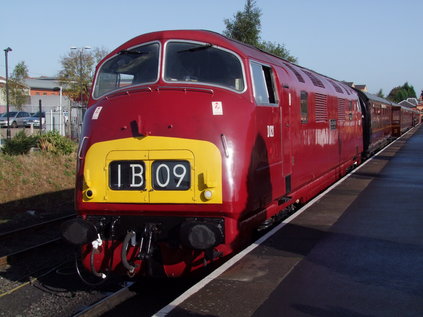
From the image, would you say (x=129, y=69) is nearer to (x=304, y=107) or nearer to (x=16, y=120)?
(x=304, y=107)

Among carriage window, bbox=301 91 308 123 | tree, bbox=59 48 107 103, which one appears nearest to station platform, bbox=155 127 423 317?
carriage window, bbox=301 91 308 123

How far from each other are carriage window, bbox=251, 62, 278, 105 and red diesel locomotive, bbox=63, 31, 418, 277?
1.4 inches

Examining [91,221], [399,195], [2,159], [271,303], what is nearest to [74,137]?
[2,159]

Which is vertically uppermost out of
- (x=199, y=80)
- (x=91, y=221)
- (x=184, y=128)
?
(x=199, y=80)

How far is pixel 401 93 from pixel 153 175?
17478cm

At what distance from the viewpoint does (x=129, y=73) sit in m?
6.77

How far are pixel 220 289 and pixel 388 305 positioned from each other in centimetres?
168

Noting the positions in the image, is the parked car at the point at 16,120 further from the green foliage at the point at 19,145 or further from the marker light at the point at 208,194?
the marker light at the point at 208,194

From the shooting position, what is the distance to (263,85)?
6867 millimetres

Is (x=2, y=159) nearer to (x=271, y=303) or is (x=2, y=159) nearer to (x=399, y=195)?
(x=399, y=195)

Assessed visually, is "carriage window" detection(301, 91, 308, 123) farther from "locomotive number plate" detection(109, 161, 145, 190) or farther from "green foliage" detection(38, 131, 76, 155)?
"green foliage" detection(38, 131, 76, 155)

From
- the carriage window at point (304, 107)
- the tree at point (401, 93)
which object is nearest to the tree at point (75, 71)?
the carriage window at point (304, 107)

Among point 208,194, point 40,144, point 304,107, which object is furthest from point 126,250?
point 40,144

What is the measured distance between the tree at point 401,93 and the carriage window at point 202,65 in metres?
168
